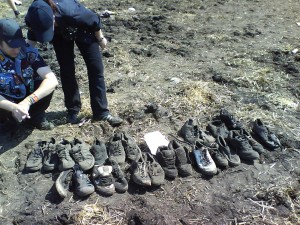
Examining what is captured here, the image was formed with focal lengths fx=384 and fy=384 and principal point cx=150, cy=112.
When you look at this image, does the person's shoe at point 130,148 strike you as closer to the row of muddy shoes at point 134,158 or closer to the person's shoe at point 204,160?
the row of muddy shoes at point 134,158

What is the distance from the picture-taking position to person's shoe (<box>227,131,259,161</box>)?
4230 mm

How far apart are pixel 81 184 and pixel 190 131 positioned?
1507 millimetres

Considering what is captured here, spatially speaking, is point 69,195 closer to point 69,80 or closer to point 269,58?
point 69,80

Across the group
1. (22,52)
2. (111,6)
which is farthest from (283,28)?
(22,52)

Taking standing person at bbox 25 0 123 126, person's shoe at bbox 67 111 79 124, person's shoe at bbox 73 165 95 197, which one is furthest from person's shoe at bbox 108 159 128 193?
person's shoe at bbox 67 111 79 124

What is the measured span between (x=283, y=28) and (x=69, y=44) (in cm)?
515

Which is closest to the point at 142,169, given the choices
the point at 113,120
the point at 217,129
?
the point at 113,120

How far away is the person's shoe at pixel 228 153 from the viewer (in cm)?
417

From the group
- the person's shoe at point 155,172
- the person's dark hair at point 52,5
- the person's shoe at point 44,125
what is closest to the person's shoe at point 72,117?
the person's shoe at point 44,125

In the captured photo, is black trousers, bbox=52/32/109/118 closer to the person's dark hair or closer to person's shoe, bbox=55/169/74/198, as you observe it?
the person's dark hair

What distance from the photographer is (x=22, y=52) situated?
14.0 feet

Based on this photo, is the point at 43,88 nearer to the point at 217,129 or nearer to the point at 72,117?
the point at 72,117

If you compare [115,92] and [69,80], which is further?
[115,92]

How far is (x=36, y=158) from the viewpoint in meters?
4.18
